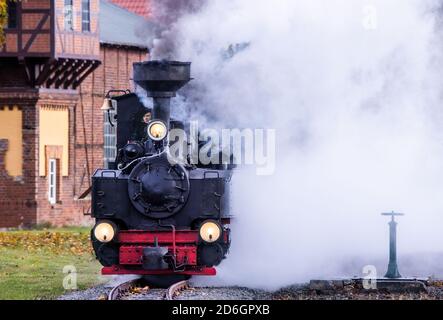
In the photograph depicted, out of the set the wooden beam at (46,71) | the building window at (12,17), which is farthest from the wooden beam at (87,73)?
the building window at (12,17)

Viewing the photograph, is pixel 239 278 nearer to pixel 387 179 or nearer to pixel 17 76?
pixel 387 179

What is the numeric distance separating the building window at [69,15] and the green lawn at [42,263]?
624 cm

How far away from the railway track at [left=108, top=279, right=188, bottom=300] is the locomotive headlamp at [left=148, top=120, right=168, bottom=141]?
193cm

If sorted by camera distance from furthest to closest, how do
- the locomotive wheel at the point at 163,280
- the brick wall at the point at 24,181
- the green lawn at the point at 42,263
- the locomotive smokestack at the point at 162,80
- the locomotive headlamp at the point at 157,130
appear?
the brick wall at the point at 24,181
the green lawn at the point at 42,263
the locomotive wheel at the point at 163,280
the locomotive smokestack at the point at 162,80
the locomotive headlamp at the point at 157,130

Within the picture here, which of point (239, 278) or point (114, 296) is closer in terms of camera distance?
point (114, 296)

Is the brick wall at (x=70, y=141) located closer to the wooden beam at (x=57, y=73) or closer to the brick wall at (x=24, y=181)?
the brick wall at (x=24, y=181)

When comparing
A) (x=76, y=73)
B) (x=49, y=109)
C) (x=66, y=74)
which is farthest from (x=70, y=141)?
(x=66, y=74)

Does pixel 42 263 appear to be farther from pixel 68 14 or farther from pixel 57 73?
pixel 68 14

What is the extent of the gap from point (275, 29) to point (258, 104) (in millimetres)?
1224

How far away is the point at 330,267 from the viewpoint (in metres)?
22.2

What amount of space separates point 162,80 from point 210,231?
82.3 inches

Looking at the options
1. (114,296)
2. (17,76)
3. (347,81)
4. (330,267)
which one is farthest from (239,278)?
(17,76)

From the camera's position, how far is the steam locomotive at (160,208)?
63.3 feet
